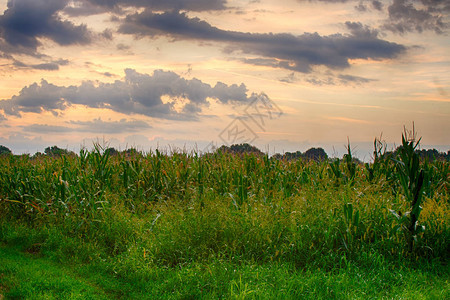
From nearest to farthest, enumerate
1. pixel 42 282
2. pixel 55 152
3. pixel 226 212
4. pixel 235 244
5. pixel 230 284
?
1. pixel 230 284
2. pixel 42 282
3. pixel 235 244
4. pixel 226 212
5. pixel 55 152

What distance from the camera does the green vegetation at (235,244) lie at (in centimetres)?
576

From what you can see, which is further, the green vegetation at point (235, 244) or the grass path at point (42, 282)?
the grass path at point (42, 282)

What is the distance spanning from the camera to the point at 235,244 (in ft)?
22.0

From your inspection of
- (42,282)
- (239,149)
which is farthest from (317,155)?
(42,282)

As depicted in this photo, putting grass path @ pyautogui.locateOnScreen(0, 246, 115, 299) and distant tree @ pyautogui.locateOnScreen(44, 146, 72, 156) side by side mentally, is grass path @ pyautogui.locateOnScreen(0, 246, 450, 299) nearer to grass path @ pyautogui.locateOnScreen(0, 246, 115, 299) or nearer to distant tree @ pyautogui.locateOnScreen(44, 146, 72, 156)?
grass path @ pyautogui.locateOnScreen(0, 246, 115, 299)

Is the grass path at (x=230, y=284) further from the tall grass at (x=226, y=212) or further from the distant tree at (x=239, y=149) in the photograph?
the distant tree at (x=239, y=149)

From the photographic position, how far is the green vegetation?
5.76m

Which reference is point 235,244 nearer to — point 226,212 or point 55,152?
point 226,212

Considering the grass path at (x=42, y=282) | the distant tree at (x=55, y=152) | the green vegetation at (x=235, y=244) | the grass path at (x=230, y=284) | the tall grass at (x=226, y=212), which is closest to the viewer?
the grass path at (x=230, y=284)

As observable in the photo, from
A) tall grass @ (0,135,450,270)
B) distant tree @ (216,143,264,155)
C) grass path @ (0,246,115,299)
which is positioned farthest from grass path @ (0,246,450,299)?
distant tree @ (216,143,264,155)

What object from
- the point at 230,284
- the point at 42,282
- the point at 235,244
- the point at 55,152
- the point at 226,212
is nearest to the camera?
the point at 230,284


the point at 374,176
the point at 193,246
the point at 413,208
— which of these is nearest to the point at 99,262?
the point at 193,246

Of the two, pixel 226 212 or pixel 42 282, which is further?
pixel 226 212

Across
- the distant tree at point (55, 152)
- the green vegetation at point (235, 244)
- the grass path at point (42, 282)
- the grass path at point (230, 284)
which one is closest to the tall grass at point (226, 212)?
the green vegetation at point (235, 244)
